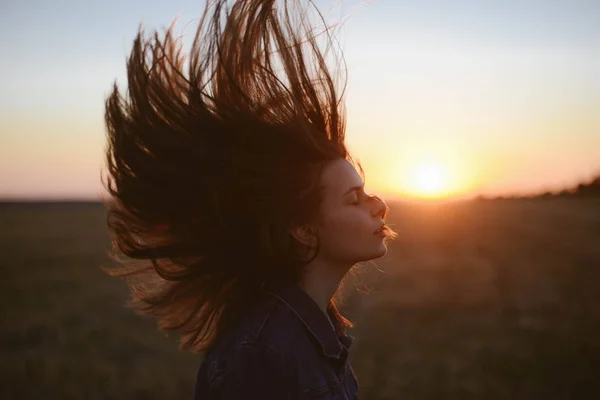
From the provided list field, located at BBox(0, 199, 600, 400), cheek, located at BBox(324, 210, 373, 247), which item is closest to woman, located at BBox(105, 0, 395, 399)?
cheek, located at BBox(324, 210, 373, 247)

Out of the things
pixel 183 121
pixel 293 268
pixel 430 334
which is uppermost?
pixel 183 121

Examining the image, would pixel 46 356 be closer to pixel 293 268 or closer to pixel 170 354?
pixel 170 354

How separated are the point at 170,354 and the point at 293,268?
432 cm

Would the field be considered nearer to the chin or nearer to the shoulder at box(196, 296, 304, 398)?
the chin

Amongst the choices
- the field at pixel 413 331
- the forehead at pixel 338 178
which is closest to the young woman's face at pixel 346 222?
the forehead at pixel 338 178

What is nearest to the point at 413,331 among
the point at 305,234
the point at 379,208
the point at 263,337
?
the point at 379,208

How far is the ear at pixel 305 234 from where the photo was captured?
6.85ft

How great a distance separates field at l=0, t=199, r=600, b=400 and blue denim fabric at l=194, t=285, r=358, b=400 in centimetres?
66

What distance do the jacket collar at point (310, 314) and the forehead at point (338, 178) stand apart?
320mm

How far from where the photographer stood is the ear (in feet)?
6.85

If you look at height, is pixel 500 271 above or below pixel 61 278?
above

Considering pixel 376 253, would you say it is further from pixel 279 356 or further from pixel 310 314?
pixel 279 356

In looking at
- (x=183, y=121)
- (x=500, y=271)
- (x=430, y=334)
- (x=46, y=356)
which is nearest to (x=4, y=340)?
(x=46, y=356)

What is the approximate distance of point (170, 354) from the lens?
20.0 feet
